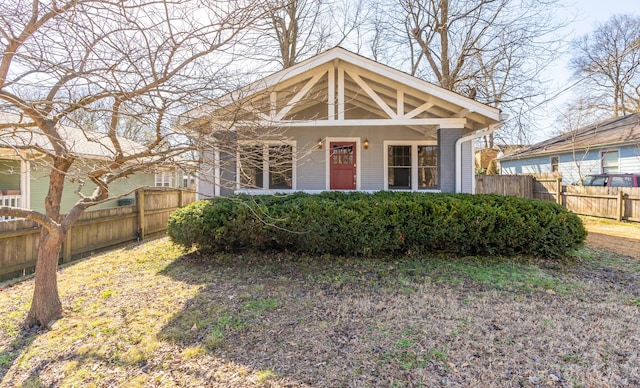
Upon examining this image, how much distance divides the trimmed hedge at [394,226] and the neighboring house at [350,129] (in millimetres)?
752

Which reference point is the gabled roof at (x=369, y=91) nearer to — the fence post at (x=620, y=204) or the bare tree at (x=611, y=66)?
the fence post at (x=620, y=204)

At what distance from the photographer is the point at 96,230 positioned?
702 cm

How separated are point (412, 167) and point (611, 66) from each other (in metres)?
18.6

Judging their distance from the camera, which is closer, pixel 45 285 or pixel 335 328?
pixel 335 328

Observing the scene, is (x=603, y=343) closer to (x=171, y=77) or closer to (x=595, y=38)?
(x=171, y=77)

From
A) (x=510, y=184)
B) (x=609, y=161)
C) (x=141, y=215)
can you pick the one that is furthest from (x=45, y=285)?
(x=609, y=161)

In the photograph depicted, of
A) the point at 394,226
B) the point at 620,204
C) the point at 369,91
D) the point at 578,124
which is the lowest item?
the point at 394,226

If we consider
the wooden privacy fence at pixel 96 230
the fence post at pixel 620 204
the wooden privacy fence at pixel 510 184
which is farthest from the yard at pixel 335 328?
the wooden privacy fence at pixel 510 184

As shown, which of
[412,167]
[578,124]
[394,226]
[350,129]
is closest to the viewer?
[394,226]

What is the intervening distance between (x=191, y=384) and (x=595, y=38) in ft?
89.3

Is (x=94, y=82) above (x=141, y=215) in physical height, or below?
above

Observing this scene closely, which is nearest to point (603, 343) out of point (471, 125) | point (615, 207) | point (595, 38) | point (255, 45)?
point (255, 45)

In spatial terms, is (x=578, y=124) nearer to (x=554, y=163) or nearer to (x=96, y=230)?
(x=554, y=163)

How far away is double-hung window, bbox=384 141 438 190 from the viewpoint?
9945 mm
